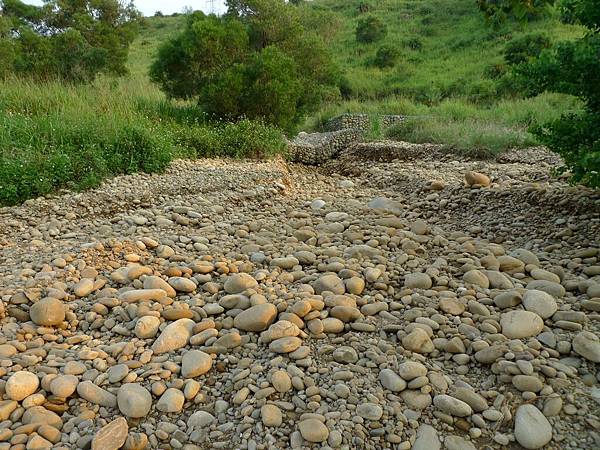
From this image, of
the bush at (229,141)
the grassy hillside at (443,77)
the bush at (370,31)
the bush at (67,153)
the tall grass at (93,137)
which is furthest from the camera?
the bush at (370,31)

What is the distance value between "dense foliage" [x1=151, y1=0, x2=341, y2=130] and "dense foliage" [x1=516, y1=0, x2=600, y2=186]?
489 cm

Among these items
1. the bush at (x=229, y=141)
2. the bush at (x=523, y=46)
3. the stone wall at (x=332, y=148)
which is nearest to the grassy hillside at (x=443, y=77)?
the bush at (x=523, y=46)

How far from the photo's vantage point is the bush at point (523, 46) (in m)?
17.1

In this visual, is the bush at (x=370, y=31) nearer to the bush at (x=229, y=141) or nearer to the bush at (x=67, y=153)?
the bush at (x=229, y=141)

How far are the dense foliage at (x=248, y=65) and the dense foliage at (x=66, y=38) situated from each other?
8.88 ft

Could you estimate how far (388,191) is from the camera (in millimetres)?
5137

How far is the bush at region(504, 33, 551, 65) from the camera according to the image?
56.2ft

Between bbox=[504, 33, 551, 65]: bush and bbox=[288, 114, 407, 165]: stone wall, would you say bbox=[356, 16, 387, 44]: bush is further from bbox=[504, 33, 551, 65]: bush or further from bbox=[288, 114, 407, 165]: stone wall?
bbox=[288, 114, 407, 165]: stone wall

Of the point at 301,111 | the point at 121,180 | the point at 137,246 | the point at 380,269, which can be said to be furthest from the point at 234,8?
the point at 380,269

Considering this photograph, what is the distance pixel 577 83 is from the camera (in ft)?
10.1

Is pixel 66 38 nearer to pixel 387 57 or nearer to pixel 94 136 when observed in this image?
pixel 94 136

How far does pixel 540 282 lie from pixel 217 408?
184 cm

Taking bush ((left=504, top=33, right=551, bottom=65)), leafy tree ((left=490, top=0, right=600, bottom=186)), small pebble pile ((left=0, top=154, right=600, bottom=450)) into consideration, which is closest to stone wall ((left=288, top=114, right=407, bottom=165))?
small pebble pile ((left=0, top=154, right=600, bottom=450))

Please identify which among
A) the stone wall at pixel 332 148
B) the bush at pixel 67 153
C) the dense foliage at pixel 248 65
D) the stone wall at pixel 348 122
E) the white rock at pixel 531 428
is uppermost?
the dense foliage at pixel 248 65
